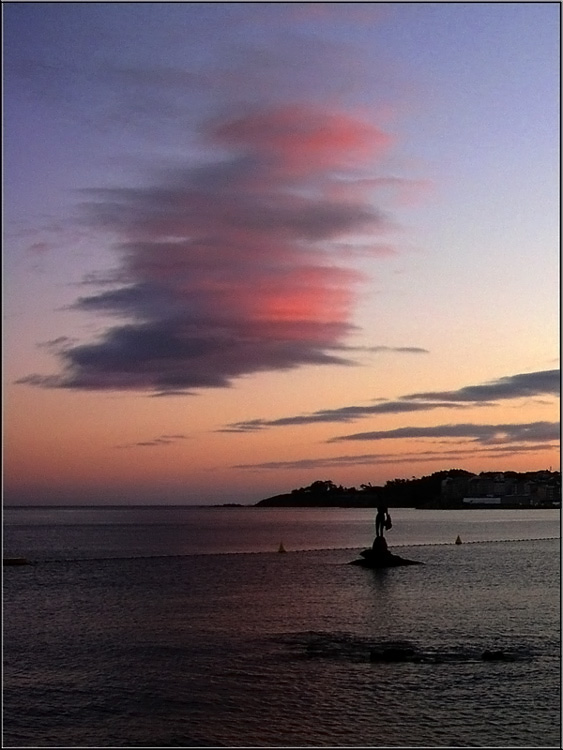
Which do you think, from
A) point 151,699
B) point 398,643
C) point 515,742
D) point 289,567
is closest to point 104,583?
point 289,567

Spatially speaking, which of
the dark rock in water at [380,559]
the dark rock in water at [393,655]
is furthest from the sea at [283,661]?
the dark rock in water at [380,559]

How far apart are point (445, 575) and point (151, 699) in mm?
51932

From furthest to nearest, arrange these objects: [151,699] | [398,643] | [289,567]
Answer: [289,567]
[398,643]
[151,699]

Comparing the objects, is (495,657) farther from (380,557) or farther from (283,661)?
(380,557)

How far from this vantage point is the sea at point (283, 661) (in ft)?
91.4

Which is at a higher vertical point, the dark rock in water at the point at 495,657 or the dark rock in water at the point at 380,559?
the dark rock in water at the point at 495,657

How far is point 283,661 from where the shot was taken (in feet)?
126

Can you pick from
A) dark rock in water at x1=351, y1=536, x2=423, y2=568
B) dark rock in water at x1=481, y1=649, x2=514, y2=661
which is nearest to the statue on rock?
dark rock in water at x1=351, y1=536, x2=423, y2=568

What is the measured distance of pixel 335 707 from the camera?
29719 millimetres

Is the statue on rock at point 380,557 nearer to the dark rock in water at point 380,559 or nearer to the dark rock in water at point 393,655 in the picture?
the dark rock in water at point 380,559

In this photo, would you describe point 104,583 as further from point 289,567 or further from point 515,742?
point 515,742

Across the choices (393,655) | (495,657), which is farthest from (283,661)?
(495,657)

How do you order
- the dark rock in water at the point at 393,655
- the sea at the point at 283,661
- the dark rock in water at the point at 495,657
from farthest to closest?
1. the dark rock in water at the point at 495,657
2. the dark rock in water at the point at 393,655
3. the sea at the point at 283,661

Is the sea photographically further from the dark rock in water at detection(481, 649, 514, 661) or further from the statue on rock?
the statue on rock
